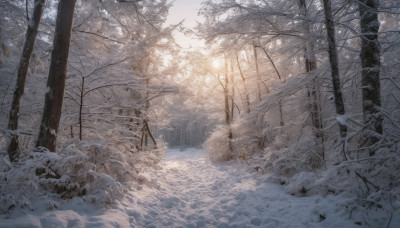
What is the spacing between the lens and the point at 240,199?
5.23 m

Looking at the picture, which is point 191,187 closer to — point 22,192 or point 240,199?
point 240,199

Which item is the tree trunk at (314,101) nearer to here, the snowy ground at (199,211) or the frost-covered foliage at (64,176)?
the snowy ground at (199,211)

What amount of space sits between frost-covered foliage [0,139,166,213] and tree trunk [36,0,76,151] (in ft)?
1.35

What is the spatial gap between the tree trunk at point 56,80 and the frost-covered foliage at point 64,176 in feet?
1.35

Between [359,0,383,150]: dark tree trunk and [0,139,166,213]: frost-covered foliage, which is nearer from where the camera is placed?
[0,139,166,213]: frost-covered foliage

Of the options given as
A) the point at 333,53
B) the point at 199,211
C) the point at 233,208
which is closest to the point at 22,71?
the point at 199,211

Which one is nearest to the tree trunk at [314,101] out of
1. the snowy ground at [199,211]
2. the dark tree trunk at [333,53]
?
the dark tree trunk at [333,53]

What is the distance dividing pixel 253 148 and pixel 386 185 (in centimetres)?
895

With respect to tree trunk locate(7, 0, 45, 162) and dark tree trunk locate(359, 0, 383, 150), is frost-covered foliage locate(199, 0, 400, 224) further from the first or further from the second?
tree trunk locate(7, 0, 45, 162)

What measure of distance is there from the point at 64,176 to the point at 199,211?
2.95 metres

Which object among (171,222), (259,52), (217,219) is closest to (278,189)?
(217,219)

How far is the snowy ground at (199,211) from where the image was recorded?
3.13 meters

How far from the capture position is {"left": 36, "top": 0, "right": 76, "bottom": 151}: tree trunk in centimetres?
423

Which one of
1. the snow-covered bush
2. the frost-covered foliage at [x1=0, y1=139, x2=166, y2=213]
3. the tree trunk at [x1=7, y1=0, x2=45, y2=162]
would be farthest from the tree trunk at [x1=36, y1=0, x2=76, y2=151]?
the snow-covered bush
